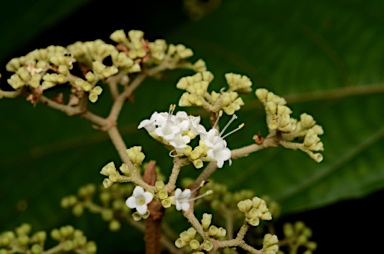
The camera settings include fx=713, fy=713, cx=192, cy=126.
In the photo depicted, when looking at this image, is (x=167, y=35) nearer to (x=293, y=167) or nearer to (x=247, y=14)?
(x=247, y=14)

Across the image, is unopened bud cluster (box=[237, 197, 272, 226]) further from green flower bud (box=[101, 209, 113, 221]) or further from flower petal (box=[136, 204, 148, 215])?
green flower bud (box=[101, 209, 113, 221])

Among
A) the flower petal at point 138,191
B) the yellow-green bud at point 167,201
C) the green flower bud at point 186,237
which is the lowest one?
the green flower bud at point 186,237

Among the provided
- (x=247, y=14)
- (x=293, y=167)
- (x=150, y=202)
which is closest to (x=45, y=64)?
(x=150, y=202)

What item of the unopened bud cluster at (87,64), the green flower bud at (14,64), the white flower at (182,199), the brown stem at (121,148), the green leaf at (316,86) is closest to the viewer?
the white flower at (182,199)

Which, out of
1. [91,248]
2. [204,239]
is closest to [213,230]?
[204,239]

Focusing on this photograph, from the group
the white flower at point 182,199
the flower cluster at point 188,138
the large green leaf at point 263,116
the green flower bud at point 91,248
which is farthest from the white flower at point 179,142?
the large green leaf at point 263,116

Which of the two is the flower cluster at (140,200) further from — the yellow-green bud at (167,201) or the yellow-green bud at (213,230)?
the yellow-green bud at (213,230)

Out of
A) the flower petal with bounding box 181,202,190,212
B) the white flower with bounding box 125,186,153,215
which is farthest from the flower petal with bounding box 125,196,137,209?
the flower petal with bounding box 181,202,190,212
